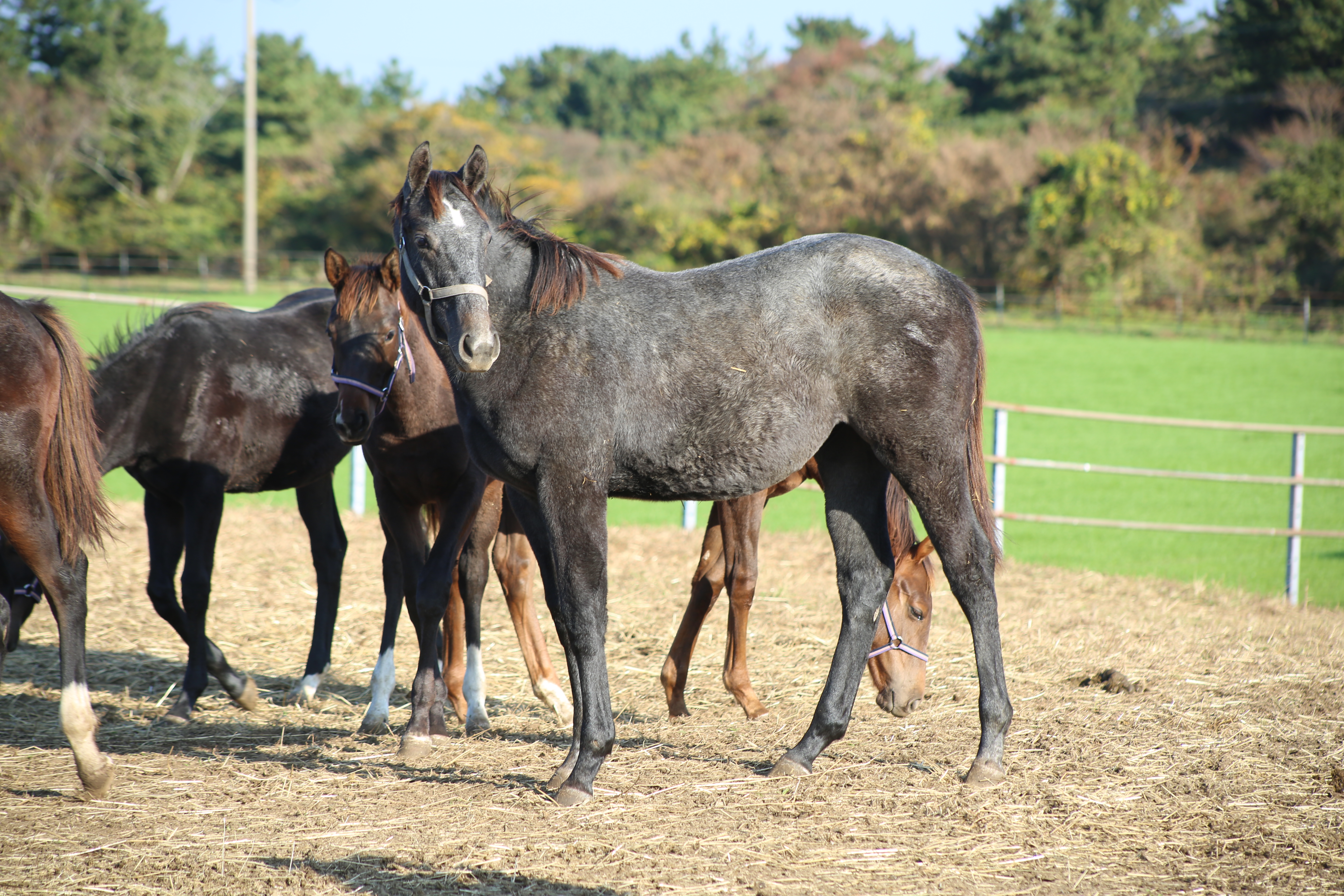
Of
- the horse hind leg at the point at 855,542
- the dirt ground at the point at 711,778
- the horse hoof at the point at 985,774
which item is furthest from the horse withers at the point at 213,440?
the horse hoof at the point at 985,774

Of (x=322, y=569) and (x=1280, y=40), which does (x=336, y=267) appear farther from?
(x=1280, y=40)

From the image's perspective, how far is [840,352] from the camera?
3.64 m

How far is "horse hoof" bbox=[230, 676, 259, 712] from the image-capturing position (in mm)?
5012

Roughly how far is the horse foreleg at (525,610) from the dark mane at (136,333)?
2.06m

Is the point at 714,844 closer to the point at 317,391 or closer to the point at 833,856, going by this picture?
the point at 833,856

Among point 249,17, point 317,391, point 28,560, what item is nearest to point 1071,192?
point 249,17

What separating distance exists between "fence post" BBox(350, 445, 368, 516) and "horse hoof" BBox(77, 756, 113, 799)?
6048 mm

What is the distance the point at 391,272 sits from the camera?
14.1 ft

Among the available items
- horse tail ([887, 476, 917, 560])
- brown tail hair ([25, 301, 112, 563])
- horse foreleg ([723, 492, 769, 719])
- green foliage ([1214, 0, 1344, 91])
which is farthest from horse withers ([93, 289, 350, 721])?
green foliage ([1214, 0, 1344, 91])

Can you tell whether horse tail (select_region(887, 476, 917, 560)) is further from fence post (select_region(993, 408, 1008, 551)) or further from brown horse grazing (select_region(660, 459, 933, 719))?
fence post (select_region(993, 408, 1008, 551))

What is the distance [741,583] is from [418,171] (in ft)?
7.94

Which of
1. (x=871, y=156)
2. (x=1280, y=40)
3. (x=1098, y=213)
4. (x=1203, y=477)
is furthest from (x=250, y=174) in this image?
(x=1280, y=40)

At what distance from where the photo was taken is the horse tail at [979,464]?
151 inches

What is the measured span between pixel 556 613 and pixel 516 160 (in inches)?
1574
